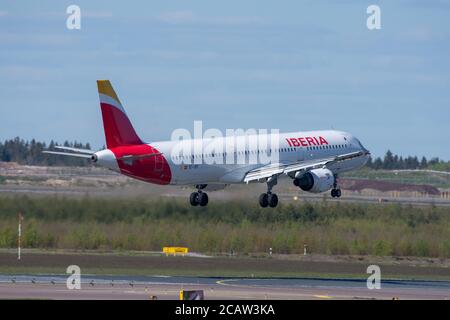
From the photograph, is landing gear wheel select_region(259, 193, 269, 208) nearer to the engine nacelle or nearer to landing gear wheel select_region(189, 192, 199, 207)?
the engine nacelle

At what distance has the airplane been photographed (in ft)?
278

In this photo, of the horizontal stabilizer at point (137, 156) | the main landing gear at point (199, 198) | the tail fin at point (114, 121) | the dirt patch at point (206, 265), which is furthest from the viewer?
the main landing gear at point (199, 198)

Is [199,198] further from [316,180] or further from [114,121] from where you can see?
[114,121]

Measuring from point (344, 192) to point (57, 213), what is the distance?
62.5 metres

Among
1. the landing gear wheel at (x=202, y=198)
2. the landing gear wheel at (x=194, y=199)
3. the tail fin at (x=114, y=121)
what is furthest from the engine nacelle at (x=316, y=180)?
the tail fin at (x=114, y=121)

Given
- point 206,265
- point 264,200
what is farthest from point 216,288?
point 264,200

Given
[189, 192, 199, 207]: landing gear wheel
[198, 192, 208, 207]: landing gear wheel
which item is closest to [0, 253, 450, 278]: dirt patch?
[198, 192, 208, 207]: landing gear wheel

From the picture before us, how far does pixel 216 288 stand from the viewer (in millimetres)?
64500

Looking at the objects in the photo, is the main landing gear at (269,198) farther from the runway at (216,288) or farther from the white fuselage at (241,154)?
the runway at (216,288)

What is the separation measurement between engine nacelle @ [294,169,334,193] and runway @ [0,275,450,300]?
18347 mm

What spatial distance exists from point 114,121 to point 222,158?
8160 millimetres

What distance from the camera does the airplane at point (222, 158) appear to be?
8462 cm
